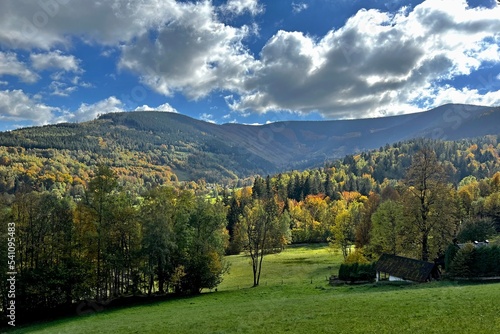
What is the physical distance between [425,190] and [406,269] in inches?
408

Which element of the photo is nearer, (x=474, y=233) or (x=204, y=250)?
(x=204, y=250)

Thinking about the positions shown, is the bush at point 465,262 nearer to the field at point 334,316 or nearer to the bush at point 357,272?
the field at point 334,316

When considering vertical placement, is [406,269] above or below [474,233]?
below

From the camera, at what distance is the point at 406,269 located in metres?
43.2

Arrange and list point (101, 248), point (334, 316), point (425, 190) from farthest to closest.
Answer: point (101, 248) < point (425, 190) < point (334, 316)

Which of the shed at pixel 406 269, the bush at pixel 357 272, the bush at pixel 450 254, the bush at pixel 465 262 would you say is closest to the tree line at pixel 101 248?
the bush at pixel 357 272

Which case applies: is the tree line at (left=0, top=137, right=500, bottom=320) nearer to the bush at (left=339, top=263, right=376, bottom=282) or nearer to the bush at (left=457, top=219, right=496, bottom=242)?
the bush at (left=339, top=263, right=376, bottom=282)

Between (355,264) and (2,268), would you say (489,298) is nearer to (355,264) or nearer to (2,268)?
(355,264)

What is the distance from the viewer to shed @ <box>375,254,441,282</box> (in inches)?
1614

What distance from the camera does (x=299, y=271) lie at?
233ft

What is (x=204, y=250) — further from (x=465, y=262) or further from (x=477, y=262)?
(x=477, y=262)

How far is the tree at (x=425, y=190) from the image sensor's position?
4322 centimetres

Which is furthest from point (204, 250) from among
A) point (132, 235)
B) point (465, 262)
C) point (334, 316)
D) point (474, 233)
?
point (474, 233)

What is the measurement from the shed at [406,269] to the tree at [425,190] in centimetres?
279
